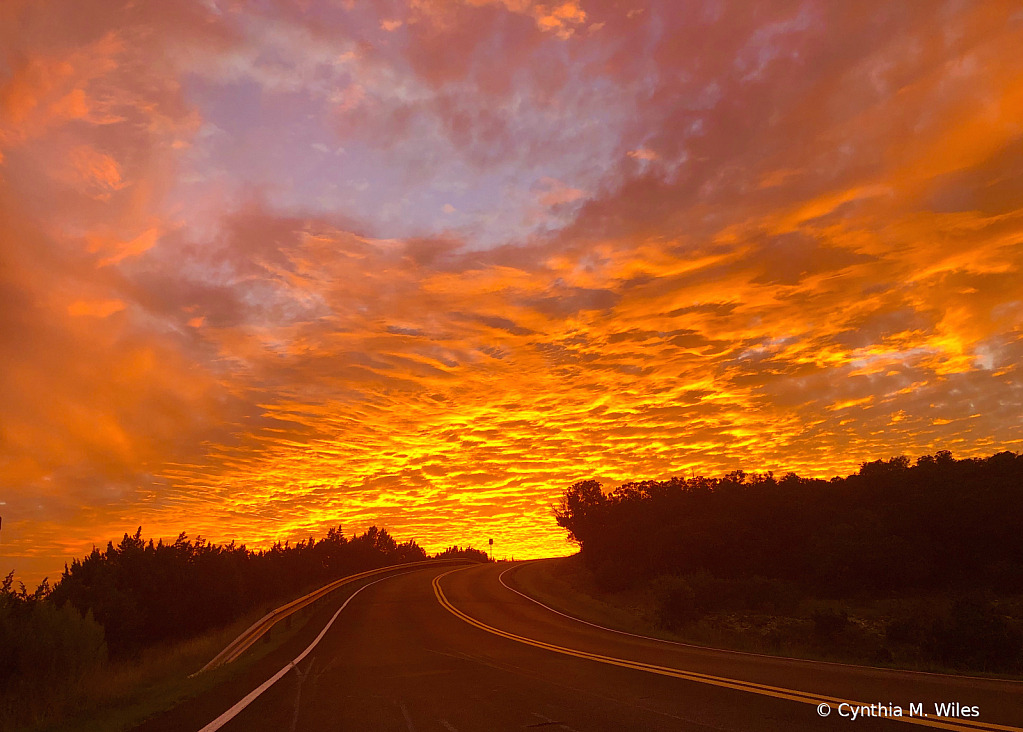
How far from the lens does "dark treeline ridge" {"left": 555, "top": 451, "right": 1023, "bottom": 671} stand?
29.7m

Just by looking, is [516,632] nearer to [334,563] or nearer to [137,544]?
[137,544]

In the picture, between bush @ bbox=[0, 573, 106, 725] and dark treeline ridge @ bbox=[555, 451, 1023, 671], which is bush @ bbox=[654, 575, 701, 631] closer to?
dark treeline ridge @ bbox=[555, 451, 1023, 671]

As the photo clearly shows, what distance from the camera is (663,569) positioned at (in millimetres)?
37375

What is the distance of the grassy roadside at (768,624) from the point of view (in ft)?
60.3

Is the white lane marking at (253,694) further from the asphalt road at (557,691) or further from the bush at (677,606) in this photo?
the bush at (677,606)

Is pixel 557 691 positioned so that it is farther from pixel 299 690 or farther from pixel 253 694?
pixel 253 694

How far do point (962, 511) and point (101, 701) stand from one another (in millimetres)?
38928

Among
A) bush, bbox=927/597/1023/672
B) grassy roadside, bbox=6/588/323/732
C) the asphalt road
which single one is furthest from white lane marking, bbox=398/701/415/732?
bush, bbox=927/597/1023/672

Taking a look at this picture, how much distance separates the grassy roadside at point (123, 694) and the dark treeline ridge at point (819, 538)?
1648 cm

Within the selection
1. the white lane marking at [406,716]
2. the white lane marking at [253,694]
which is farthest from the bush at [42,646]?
the white lane marking at [406,716]

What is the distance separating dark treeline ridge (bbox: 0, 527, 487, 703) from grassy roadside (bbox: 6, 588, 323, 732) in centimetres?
110

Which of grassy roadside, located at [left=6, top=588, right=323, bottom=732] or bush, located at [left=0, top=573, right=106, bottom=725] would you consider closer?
grassy roadside, located at [left=6, top=588, right=323, bottom=732]

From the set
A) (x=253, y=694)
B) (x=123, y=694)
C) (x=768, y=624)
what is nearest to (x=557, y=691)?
(x=253, y=694)

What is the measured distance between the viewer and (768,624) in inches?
1030
